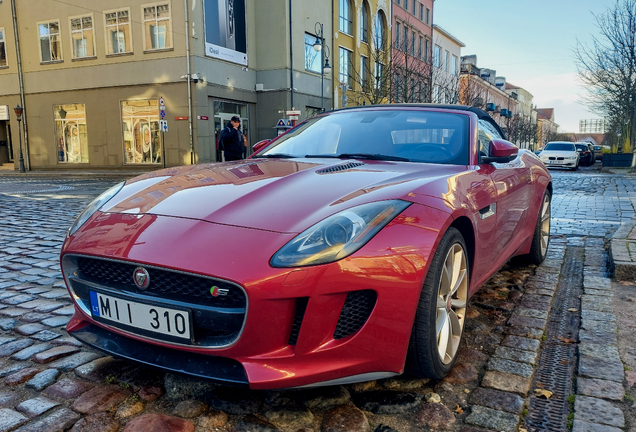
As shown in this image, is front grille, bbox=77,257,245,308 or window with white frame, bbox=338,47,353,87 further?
window with white frame, bbox=338,47,353,87

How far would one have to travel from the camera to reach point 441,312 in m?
2.36

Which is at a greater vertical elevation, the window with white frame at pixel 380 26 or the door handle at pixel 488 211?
the window with white frame at pixel 380 26

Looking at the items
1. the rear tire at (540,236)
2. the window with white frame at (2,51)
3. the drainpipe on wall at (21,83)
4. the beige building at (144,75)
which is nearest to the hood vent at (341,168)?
the rear tire at (540,236)

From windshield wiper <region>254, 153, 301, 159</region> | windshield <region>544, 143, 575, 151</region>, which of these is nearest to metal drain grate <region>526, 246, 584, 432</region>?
windshield wiper <region>254, 153, 301, 159</region>

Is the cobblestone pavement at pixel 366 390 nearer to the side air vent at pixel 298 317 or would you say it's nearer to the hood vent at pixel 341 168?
the side air vent at pixel 298 317

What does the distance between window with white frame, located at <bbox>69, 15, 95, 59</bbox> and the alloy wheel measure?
2554 cm

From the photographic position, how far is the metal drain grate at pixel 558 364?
80.4 inches

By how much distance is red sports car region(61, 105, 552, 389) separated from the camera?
1.85 m

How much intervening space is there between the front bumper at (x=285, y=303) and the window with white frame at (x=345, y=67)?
104 ft

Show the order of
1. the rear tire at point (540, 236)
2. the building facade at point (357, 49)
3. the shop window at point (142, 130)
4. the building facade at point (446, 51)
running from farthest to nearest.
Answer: the building facade at point (446, 51)
the building facade at point (357, 49)
the shop window at point (142, 130)
the rear tire at point (540, 236)

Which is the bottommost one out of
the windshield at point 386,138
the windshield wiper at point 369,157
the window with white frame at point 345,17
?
the windshield wiper at point 369,157

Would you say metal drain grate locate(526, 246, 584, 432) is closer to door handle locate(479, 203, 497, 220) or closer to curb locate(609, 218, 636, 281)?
curb locate(609, 218, 636, 281)

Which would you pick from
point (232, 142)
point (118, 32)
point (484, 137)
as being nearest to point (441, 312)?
point (484, 137)

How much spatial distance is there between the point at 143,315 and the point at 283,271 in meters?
0.60
